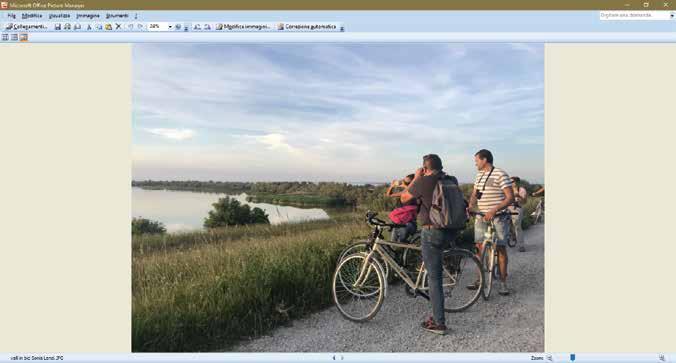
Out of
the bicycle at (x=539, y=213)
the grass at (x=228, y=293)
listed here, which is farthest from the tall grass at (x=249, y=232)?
the bicycle at (x=539, y=213)

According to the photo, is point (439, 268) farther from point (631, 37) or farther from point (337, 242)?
point (631, 37)

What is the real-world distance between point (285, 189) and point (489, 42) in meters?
4.92

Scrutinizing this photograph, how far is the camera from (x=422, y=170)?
16.4 ft

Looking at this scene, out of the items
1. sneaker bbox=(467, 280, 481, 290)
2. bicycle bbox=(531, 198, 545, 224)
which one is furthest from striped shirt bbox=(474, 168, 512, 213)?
bicycle bbox=(531, 198, 545, 224)

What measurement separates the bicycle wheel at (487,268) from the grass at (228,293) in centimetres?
235

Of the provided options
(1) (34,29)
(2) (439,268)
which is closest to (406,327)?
(2) (439,268)

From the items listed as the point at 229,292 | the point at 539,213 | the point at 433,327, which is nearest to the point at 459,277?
the point at 433,327

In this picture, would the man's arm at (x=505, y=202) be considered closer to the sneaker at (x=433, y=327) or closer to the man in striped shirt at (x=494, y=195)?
the man in striped shirt at (x=494, y=195)

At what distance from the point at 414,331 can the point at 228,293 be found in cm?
241

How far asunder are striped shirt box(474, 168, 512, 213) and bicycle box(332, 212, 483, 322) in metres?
1.10

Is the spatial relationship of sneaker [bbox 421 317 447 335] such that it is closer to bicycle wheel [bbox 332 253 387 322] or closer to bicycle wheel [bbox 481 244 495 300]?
bicycle wheel [bbox 332 253 387 322]

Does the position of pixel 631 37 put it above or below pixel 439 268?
above

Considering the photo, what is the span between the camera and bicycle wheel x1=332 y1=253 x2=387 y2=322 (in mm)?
5188

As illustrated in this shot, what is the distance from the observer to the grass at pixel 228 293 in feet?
14.0
